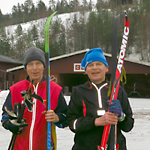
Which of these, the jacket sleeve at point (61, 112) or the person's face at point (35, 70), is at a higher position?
the person's face at point (35, 70)

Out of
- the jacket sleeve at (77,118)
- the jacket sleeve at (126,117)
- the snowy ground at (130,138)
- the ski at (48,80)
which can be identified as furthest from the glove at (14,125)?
the snowy ground at (130,138)

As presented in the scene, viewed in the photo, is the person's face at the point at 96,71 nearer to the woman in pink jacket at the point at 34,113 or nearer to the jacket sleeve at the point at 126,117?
the jacket sleeve at the point at 126,117

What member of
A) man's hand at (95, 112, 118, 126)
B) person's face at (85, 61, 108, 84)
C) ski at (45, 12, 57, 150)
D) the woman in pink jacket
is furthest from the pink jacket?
man's hand at (95, 112, 118, 126)

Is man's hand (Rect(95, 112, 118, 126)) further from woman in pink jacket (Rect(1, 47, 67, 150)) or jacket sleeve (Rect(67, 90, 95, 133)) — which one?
woman in pink jacket (Rect(1, 47, 67, 150))

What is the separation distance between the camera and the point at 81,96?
2031 millimetres

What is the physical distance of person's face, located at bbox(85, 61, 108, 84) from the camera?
2.06 meters

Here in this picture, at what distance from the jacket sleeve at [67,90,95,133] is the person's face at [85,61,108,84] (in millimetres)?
246

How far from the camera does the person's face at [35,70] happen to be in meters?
2.23

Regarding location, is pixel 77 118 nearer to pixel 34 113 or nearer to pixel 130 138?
pixel 34 113

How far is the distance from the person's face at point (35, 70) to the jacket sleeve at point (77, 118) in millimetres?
473

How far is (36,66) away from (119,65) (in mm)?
916

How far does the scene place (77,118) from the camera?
1.99m

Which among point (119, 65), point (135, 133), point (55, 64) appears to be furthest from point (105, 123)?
point (55, 64)

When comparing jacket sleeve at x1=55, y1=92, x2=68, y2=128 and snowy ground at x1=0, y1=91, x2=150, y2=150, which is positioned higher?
jacket sleeve at x1=55, y1=92, x2=68, y2=128
